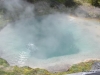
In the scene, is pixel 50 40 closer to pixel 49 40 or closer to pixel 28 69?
pixel 49 40

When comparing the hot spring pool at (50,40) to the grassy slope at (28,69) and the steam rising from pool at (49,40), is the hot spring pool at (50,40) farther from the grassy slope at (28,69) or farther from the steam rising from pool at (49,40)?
the grassy slope at (28,69)

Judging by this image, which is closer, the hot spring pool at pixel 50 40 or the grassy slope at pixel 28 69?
the grassy slope at pixel 28 69

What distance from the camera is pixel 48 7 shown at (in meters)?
39.1

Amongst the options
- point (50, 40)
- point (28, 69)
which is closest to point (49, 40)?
point (50, 40)

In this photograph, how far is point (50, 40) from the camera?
3103cm

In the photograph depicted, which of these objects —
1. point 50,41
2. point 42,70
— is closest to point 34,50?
point 50,41

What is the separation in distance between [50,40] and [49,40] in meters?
0.14

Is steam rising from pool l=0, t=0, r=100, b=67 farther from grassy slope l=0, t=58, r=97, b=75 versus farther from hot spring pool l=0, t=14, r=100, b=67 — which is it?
grassy slope l=0, t=58, r=97, b=75

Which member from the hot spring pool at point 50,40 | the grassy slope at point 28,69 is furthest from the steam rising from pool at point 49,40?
the grassy slope at point 28,69

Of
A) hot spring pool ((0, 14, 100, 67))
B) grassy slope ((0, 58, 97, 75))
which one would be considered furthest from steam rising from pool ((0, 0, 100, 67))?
grassy slope ((0, 58, 97, 75))

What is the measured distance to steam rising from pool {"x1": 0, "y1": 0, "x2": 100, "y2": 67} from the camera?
2750cm

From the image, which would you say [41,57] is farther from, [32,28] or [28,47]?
[32,28]

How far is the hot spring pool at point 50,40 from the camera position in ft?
90.1

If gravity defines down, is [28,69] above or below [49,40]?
below
